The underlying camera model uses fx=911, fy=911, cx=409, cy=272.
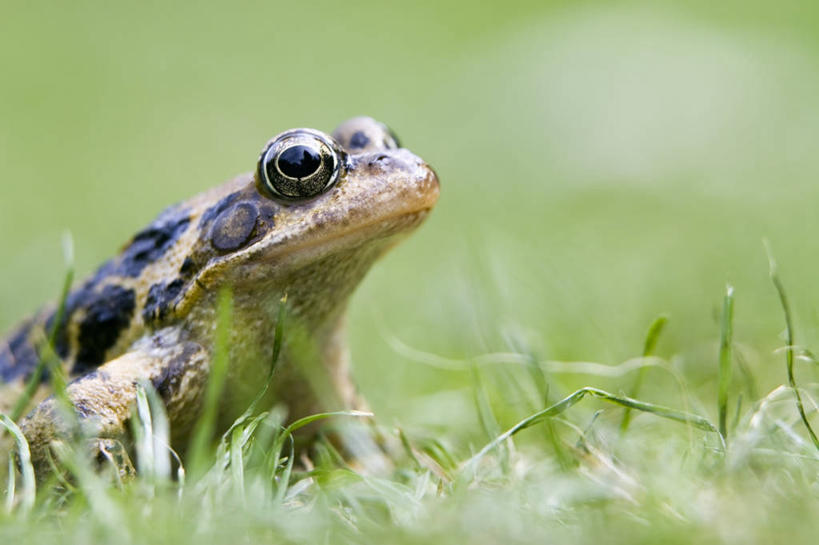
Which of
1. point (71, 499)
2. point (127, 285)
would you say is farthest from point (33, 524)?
point (127, 285)

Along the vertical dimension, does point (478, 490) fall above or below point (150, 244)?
below

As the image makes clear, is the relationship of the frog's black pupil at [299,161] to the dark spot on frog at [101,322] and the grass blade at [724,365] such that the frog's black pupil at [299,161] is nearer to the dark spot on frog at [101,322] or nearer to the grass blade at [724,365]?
the dark spot on frog at [101,322]

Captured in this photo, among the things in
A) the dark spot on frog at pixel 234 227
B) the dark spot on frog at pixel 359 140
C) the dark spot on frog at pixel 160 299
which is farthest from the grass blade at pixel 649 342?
the dark spot on frog at pixel 160 299

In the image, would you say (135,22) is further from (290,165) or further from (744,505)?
(744,505)

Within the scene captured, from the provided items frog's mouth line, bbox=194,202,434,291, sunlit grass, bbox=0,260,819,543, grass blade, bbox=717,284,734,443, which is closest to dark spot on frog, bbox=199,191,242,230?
frog's mouth line, bbox=194,202,434,291

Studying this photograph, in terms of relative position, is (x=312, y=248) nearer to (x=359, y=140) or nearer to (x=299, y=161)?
(x=299, y=161)

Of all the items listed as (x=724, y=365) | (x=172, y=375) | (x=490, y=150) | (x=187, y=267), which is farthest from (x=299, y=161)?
(x=490, y=150)

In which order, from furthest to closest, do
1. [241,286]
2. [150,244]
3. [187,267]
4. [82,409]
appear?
[150,244]
[187,267]
[241,286]
[82,409]
